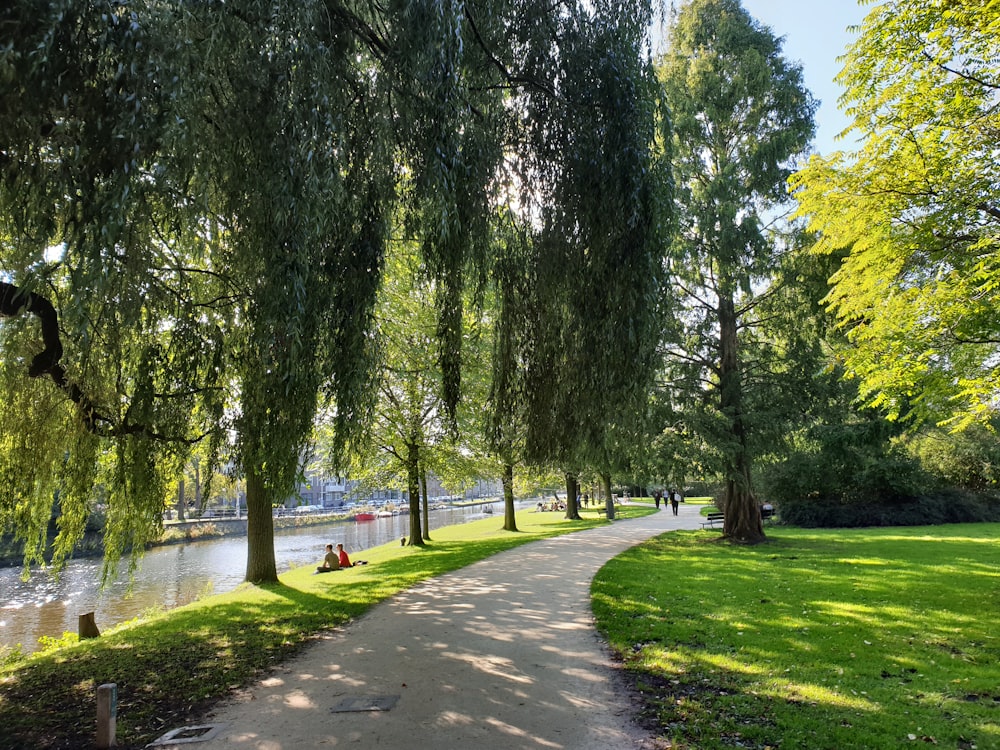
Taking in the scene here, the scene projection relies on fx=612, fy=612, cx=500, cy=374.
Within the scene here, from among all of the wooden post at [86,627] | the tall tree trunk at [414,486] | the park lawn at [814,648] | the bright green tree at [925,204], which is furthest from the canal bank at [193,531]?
the bright green tree at [925,204]

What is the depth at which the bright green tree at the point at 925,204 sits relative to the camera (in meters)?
7.07

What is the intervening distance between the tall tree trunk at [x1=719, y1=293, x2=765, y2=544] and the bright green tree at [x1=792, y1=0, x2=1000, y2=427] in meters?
8.28

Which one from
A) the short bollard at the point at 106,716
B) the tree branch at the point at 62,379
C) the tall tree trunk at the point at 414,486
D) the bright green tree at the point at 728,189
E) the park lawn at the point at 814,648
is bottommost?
the park lawn at the point at 814,648

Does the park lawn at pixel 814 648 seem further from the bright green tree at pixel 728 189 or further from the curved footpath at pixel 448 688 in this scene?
the bright green tree at pixel 728 189

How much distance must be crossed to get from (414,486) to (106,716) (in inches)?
597

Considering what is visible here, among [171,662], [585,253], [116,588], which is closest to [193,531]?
[116,588]

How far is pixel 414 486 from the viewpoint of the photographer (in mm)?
20219

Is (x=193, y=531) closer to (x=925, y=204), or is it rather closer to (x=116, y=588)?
(x=116, y=588)

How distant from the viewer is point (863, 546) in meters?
16.5

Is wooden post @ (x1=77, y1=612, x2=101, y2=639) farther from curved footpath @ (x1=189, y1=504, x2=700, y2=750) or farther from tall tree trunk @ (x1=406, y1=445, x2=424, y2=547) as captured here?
tall tree trunk @ (x1=406, y1=445, x2=424, y2=547)

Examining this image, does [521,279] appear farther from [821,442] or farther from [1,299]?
[821,442]

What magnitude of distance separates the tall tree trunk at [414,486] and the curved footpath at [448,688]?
9371 mm

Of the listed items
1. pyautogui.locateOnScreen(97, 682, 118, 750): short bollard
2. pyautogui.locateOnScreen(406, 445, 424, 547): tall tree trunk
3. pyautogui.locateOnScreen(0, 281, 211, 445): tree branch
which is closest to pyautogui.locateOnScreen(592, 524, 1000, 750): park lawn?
pyautogui.locateOnScreen(97, 682, 118, 750): short bollard

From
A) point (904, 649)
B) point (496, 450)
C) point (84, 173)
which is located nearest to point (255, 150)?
point (84, 173)
